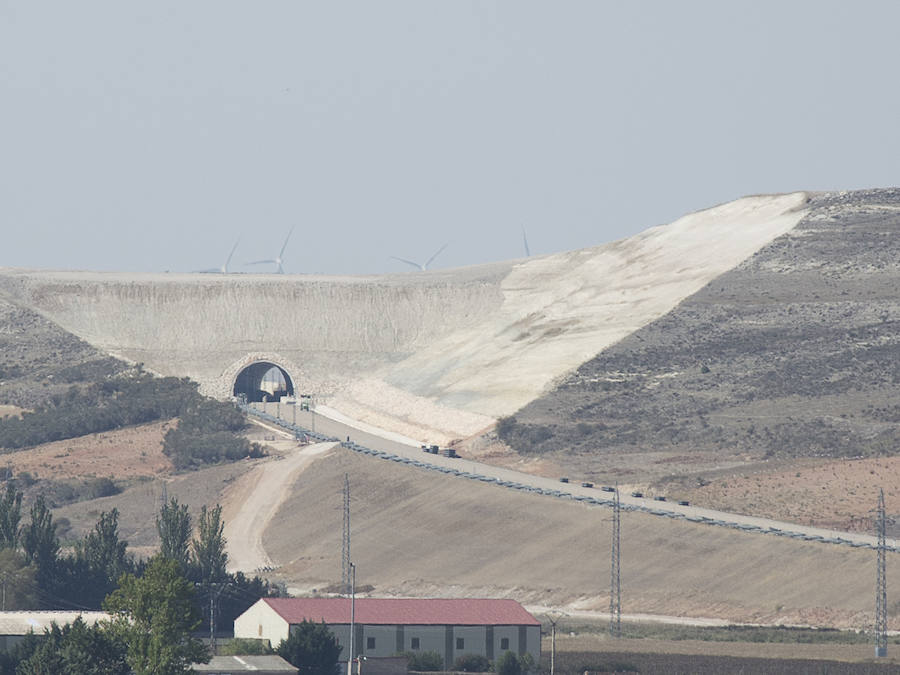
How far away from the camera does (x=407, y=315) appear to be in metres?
189

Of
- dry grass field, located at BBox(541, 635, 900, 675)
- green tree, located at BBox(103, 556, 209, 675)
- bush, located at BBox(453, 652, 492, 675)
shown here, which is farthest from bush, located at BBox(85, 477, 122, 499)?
green tree, located at BBox(103, 556, 209, 675)

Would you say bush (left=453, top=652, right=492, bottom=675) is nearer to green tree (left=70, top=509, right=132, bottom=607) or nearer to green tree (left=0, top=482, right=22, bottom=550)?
green tree (left=70, top=509, right=132, bottom=607)

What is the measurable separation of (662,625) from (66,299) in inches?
4160

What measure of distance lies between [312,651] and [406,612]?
1031cm

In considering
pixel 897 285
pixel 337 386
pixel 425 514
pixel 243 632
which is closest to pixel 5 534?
pixel 243 632

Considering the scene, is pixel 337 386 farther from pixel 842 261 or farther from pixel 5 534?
pixel 5 534

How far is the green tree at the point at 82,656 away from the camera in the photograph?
63500mm

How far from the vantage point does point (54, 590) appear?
314 feet

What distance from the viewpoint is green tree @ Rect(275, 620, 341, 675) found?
73.7 metres

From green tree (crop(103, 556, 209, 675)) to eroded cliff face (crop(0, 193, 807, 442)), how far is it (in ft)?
309

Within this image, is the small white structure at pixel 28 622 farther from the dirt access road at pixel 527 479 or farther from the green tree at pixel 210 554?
the dirt access road at pixel 527 479

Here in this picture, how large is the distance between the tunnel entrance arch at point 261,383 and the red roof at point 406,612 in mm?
Answer: 91584

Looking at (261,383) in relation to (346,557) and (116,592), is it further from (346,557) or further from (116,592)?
(116,592)

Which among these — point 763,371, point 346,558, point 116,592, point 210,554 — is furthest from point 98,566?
point 763,371
